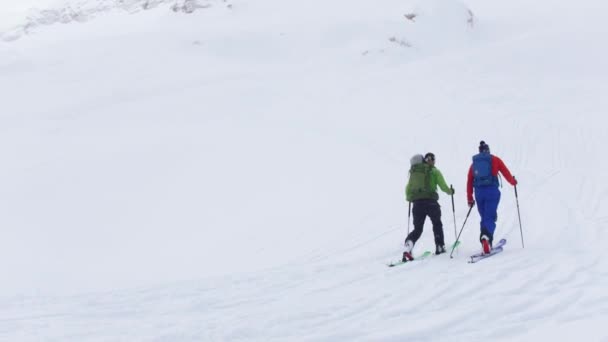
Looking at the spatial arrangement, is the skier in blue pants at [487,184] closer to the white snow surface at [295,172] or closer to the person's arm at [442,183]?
the person's arm at [442,183]

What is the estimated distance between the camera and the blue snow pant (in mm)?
9250

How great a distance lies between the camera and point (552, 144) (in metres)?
20.6

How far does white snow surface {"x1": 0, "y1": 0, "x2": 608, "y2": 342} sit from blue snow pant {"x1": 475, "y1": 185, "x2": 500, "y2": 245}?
53 cm

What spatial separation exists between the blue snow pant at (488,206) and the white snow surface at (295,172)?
53 cm

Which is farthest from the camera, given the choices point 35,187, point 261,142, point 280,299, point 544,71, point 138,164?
point 544,71

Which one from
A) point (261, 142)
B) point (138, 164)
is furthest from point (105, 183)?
point (261, 142)

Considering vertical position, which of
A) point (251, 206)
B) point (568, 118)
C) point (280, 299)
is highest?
point (280, 299)

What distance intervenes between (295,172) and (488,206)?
8231 millimetres

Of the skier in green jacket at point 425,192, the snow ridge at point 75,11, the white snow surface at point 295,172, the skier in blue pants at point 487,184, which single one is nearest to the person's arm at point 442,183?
the skier in green jacket at point 425,192

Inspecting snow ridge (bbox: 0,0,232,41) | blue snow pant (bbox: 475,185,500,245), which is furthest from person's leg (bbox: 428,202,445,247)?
snow ridge (bbox: 0,0,232,41)

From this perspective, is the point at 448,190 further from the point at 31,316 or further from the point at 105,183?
the point at 105,183

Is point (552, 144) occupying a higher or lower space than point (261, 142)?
lower

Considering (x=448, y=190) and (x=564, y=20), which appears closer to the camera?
(x=448, y=190)

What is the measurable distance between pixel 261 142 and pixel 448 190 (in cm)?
1125
